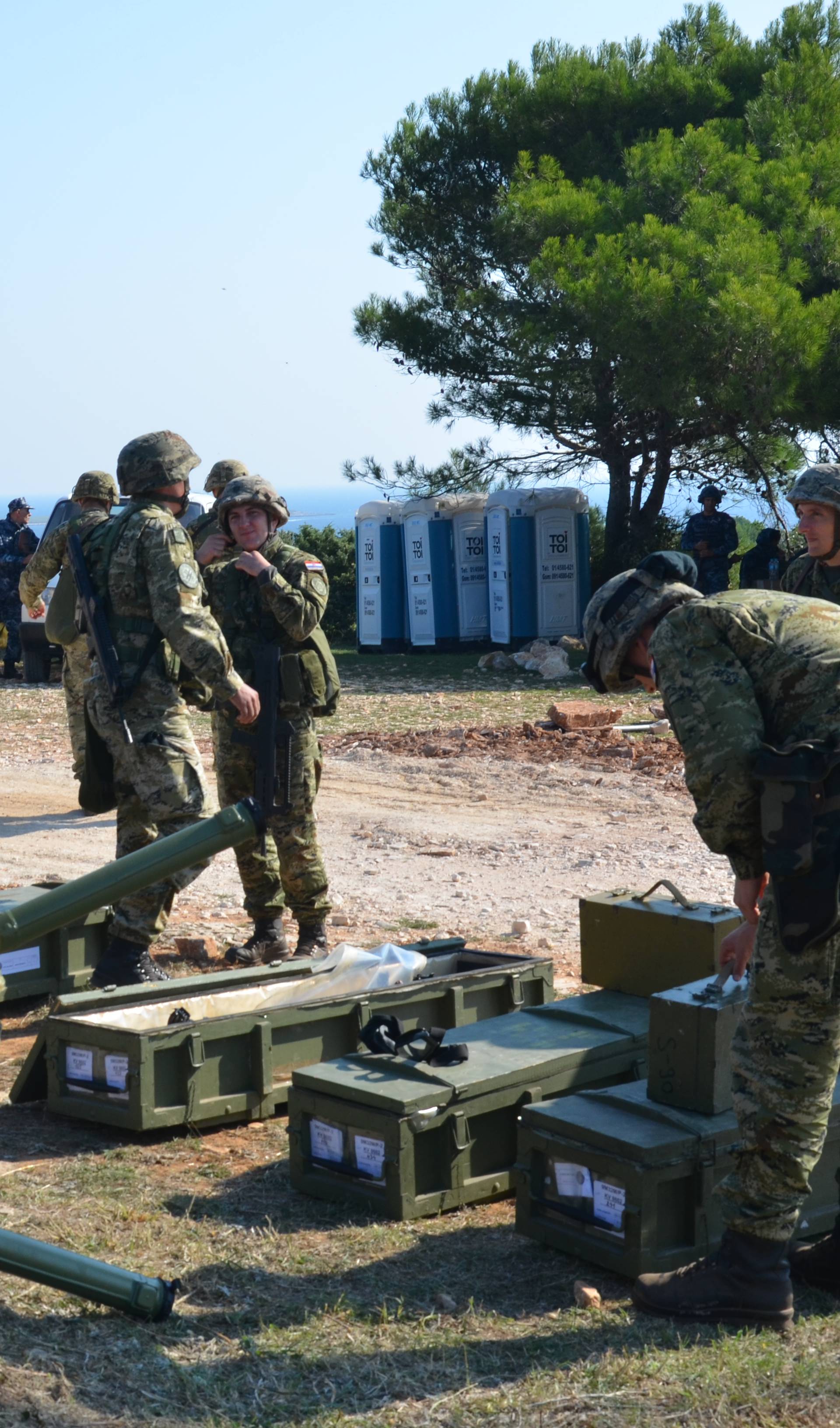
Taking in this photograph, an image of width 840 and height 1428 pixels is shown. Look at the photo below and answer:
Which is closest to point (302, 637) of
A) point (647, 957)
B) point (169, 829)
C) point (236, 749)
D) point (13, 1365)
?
point (236, 749)

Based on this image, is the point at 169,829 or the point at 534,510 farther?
the point at 534,510

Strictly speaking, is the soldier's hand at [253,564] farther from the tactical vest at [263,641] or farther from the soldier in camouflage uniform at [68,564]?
the soldier in camouflage uniform at [68,564]

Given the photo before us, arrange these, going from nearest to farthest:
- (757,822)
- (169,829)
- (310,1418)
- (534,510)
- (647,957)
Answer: (310,1418), (757,822), (647,957), (169,829), (534,510)

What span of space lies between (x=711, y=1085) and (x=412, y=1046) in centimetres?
86

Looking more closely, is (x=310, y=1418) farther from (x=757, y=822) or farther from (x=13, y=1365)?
(x=757, y=822)

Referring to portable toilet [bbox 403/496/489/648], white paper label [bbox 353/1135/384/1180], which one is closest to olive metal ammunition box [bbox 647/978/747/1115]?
white paper label [bbox 353/1135/384/1180]

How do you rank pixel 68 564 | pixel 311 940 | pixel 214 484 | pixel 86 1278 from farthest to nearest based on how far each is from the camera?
pixel 68 564 < pixel 214 484 < pixel 311 940 < pixel 86 1278

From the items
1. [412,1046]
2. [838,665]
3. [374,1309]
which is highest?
[838,665]

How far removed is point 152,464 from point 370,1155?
9.49ft

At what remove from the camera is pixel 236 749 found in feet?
20.3

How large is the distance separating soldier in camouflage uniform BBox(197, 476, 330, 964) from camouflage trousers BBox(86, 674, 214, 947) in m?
0.46

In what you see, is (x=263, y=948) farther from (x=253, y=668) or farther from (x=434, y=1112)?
(x=434, y=1112)

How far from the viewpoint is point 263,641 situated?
6.26m

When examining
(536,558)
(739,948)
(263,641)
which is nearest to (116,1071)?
(739,948)
